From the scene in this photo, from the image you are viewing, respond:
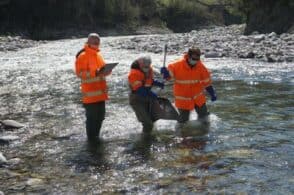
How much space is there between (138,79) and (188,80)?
1.26m

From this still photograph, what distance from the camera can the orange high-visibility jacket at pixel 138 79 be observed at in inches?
449

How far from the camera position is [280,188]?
812cm

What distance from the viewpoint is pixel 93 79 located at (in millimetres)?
10797

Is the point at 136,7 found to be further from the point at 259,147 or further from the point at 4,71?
the point at 259,147

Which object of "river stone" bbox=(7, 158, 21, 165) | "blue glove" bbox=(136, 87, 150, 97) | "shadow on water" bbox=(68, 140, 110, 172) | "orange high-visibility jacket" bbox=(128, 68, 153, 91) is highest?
"orange high-visibility jacket" bbox=(128, 68, 153, 91)

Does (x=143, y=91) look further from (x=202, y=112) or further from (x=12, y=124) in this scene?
(x=12, y=124)

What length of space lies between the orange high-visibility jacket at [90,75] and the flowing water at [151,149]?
1059mm

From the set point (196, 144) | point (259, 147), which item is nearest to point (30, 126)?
point (196, 144)

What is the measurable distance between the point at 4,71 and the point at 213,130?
16253 millimetres

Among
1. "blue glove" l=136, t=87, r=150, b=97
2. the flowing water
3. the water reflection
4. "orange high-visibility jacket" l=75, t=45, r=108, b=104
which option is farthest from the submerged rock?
"blue glove" l=136, t=87, r=150, b=97

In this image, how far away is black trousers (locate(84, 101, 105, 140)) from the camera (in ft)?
36.1

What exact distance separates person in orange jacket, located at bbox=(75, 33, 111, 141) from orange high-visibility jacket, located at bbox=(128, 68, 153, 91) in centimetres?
74

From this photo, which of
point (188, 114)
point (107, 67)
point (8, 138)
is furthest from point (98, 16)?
point (107, 67)

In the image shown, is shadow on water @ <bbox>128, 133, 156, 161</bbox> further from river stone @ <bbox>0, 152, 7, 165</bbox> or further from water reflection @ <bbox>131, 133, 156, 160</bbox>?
river stone @ <bbox>0, 152, 7, 165</bbox>
